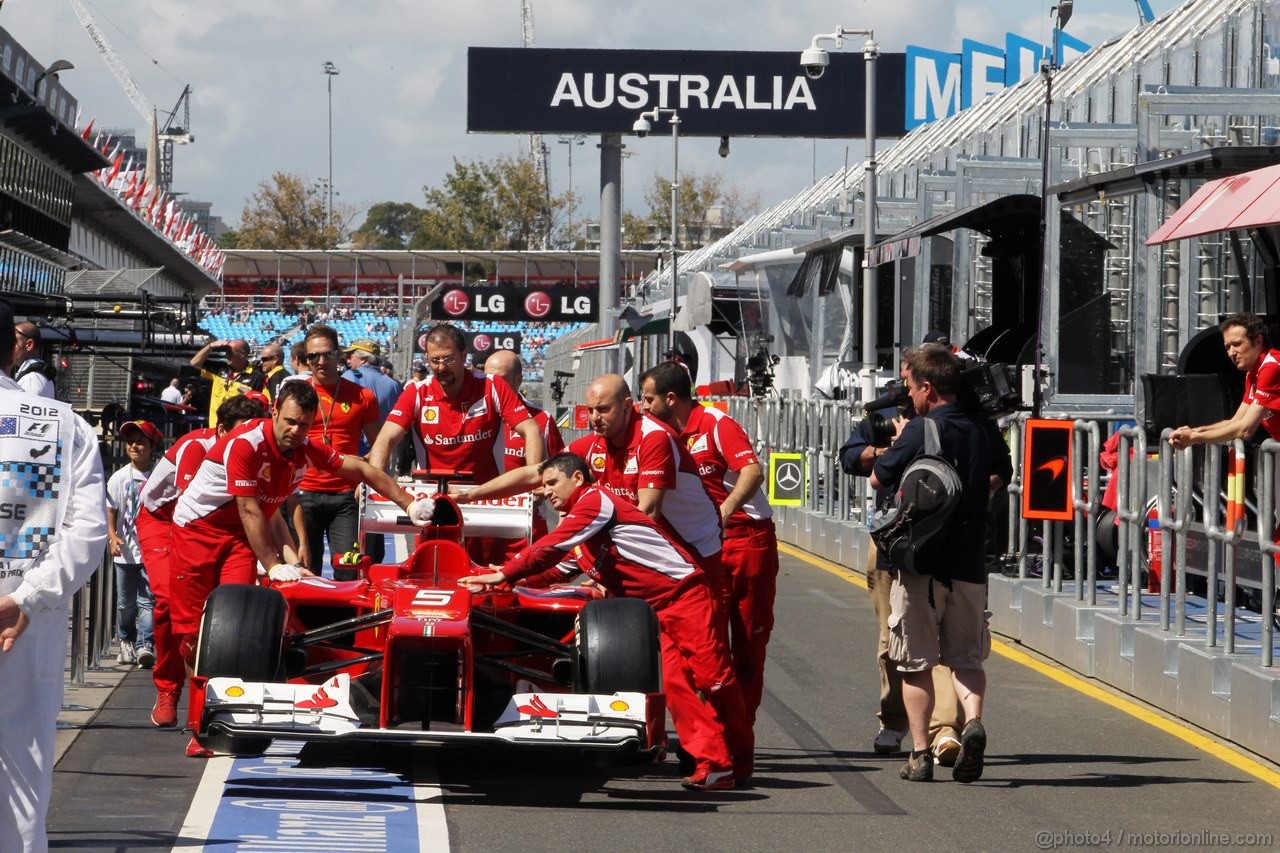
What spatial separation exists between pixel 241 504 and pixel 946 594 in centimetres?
321

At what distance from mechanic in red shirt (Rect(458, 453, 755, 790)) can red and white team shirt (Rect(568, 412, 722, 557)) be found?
16 centimetres

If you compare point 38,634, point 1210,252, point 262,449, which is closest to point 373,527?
point 262,449

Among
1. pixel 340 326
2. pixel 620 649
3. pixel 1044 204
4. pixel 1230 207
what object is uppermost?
pixel 340 326

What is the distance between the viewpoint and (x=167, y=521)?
32.6 ft

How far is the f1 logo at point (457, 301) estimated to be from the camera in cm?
5862

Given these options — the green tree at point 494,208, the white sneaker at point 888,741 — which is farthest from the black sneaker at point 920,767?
the green tree at point 494,208

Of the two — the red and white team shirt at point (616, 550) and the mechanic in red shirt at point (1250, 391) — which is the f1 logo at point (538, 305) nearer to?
the mechanic in red shirt at point (1250, 391)

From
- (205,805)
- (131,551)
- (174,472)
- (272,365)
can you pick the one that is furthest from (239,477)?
(272,365)

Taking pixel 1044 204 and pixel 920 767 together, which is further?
pixel 1044 204

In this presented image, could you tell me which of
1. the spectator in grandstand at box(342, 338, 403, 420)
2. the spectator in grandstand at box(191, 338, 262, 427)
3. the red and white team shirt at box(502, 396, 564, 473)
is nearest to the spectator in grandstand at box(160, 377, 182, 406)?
the spectator in grandstand at box(191, 338, 262, 427)

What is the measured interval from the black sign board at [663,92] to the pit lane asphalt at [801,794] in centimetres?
3980

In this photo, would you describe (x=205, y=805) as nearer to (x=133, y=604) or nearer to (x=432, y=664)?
(x=432, y=664)

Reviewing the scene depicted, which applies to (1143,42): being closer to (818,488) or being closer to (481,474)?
(818,488)

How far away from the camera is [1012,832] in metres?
7.20
